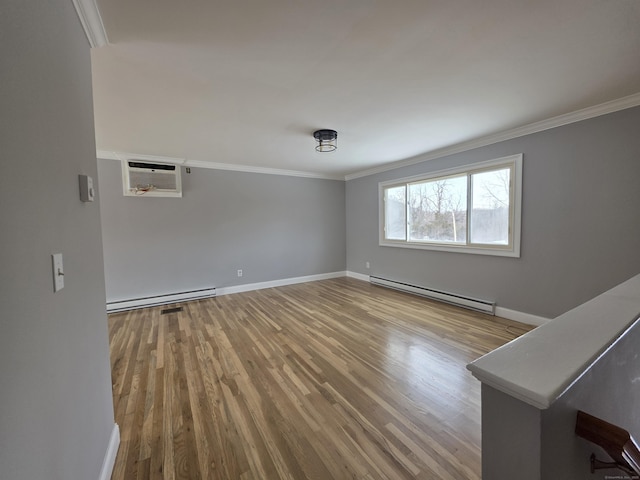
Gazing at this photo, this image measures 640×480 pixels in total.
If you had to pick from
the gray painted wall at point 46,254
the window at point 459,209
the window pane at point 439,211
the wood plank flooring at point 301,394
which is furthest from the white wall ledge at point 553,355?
the window pane at point 439,211

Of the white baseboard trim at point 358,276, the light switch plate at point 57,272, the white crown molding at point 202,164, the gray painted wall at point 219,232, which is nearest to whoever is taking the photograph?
the light switch plate at point 57,272

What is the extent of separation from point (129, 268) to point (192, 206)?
52.1 inches

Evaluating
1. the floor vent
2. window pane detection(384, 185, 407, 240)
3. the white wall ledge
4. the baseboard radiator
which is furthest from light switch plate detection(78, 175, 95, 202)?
window pane detection(384, 185, 407, 240)

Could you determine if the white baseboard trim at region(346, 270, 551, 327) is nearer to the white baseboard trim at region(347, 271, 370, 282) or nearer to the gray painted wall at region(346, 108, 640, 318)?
the gray painted wall at region(346, 108, 640, 318)

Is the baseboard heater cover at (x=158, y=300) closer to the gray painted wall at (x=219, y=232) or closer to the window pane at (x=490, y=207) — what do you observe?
the gray painted wall at (x=219, y=232)

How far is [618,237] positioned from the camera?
8.20 feet

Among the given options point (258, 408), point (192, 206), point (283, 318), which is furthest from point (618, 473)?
point (192, 206)

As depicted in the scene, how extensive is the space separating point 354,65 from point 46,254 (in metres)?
1.95

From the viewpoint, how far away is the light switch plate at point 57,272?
85 cm

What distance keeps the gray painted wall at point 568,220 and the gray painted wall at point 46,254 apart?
4.04m

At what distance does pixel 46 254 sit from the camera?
799 mm

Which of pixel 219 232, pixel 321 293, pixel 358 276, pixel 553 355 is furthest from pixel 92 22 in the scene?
pixel 358 276

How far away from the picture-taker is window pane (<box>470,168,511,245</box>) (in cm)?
330

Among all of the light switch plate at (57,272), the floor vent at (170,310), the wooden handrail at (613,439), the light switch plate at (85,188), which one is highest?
the light switch plate at (85,188)
